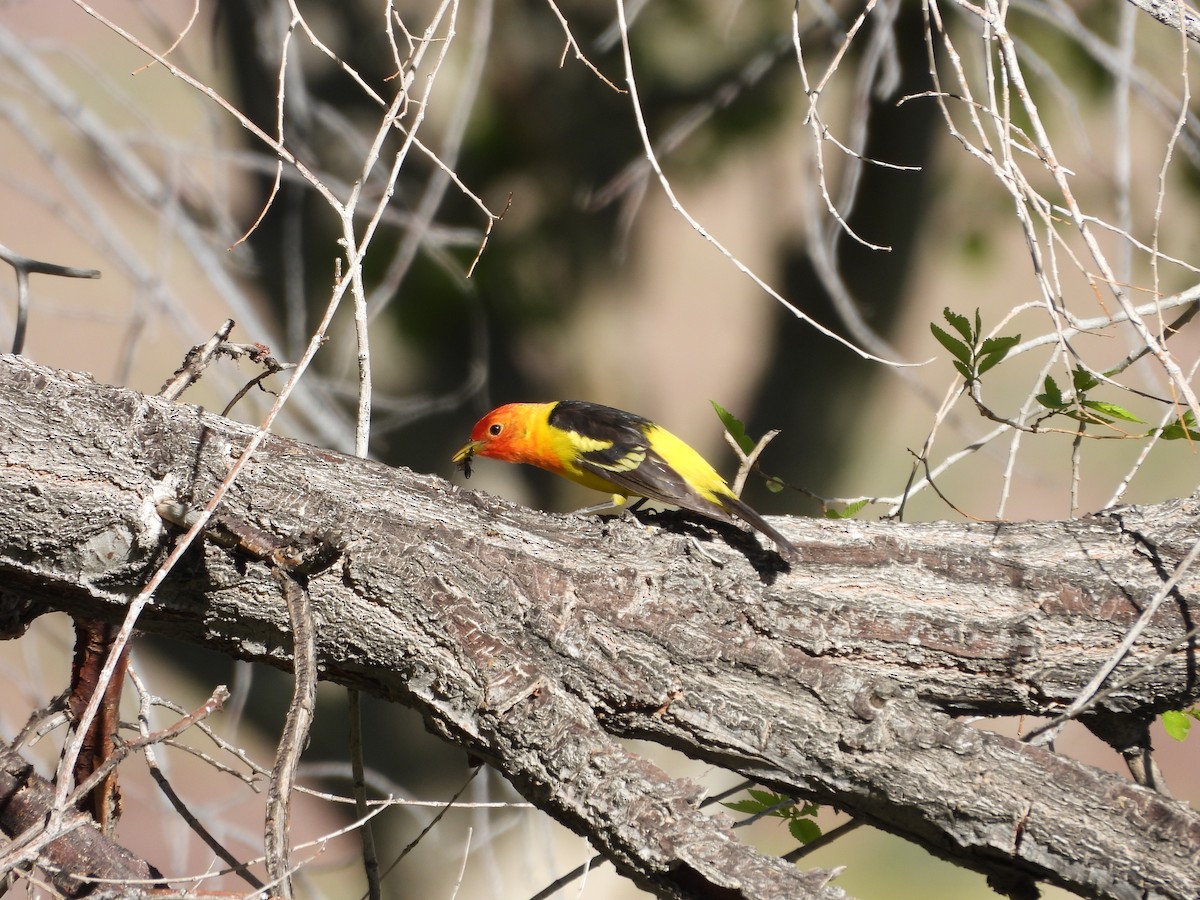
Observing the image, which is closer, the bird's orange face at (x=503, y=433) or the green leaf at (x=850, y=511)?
the green leaf at (x=850, y=511)

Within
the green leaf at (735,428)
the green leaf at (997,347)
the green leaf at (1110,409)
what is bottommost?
the green leaf at (735,428)

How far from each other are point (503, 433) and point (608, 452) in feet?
1.43

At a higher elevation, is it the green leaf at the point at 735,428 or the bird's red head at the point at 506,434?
the green leaf at the point at 735,428

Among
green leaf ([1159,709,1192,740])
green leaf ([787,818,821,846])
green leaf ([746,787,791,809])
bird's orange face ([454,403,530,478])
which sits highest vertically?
bird's orange face ([454,403,530,478])

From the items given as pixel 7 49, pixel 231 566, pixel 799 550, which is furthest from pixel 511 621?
pixel 7 49

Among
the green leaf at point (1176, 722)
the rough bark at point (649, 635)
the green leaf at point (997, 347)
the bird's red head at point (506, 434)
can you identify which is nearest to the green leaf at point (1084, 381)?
the green leaf at point (997, 347)

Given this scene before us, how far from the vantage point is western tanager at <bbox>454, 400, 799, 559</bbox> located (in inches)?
107

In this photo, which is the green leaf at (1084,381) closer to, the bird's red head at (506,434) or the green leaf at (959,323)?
the green leaf at (959,323)

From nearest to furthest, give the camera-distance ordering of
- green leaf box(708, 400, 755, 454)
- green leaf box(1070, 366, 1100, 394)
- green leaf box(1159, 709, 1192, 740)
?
1. green leaf box(1159, 709, 1192, 740)
2. green leaf box(1070, 366, 1100, 394)
3. green leaf box(708, 400, 755, 454)

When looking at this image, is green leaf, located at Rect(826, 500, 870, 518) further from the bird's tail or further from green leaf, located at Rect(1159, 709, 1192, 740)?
green leaf, located at Rect(1159, 709, 1192, 740)

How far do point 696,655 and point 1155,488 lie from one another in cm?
A: 558

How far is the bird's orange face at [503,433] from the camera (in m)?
3.29

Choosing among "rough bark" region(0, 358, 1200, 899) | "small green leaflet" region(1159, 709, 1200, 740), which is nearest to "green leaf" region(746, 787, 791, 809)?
"rough bark" region(0, 358, 1200, 899)

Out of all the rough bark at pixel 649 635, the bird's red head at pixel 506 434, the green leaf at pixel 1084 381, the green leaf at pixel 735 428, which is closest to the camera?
the rough bark at pixel 649 635
